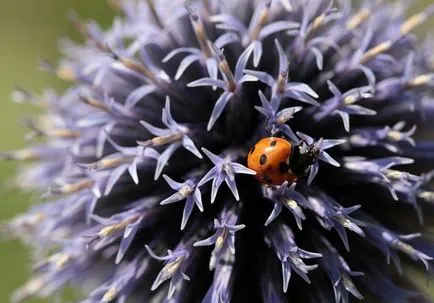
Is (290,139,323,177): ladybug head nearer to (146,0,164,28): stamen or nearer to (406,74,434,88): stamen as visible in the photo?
(406,74,434,88): stamen

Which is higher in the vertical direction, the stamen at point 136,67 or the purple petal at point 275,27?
the stamen at point 136,67

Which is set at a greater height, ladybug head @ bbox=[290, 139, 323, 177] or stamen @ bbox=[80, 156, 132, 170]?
stamen @ bbox=[80, 156, 132, 170]

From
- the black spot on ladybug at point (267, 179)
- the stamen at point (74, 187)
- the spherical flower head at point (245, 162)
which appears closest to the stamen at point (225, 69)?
the spherical flower head at point (245, 162)

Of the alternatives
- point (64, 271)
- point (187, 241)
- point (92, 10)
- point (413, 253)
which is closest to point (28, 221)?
point (64, 271)

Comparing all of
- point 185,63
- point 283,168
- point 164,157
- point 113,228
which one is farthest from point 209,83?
point 113,228

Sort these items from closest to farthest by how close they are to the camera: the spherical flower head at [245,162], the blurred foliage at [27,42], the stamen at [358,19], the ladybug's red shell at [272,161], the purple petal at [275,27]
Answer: the ladybug's red shell at [272,161]
the spherical flower head at [245,162]
the purple petal at [275,27]
the stamen at [358,19]
the blurred foliage at [27,42]

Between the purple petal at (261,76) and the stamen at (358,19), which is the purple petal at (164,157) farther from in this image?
the stamen at (358,19)

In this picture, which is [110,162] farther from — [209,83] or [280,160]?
[280,160]

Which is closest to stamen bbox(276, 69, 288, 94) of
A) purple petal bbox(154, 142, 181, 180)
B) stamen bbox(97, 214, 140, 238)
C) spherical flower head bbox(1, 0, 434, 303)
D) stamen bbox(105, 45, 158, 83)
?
spherical flower head bbox(1, 0, 434, 303)
